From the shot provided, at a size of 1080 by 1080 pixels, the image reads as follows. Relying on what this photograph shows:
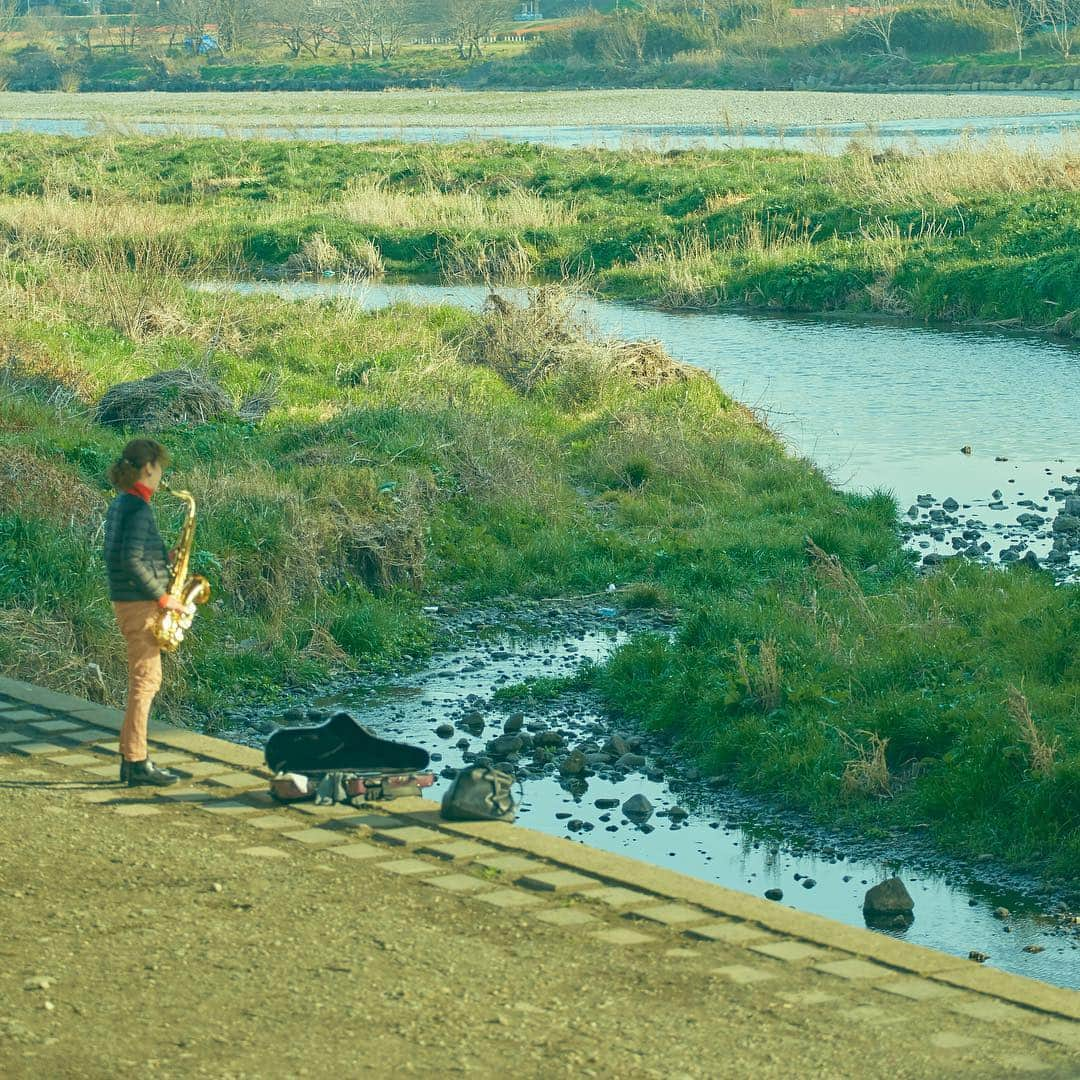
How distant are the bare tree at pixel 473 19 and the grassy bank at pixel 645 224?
267ft

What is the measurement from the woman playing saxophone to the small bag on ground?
1.26m

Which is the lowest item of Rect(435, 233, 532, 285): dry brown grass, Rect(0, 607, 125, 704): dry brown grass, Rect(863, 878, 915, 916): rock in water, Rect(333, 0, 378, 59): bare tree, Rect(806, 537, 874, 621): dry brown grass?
Rect(863, 878, 915, 916): rock in water

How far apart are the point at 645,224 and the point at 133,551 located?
2754 cm

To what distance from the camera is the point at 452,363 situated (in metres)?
18.9

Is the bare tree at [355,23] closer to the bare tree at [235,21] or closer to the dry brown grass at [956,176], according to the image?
the bare tree at [235,21]

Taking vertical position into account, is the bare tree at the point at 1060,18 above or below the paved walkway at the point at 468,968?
above

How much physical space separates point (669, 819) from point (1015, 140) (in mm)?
37382

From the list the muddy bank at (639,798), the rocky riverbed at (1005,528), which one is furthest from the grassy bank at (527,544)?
the rocky riverbed at (1005,528)

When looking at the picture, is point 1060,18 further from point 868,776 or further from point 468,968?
point 468,968

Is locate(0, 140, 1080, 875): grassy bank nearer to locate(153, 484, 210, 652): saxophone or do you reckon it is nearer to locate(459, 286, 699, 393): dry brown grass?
locate(459, 286, 699, 393): dry brown grass

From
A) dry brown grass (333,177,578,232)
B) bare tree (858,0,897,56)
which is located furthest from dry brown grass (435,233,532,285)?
bare tree (858,0,897,56)

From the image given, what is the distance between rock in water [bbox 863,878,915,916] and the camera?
742cm

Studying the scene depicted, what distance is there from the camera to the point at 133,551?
23.6ft

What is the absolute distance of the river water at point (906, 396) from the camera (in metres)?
16.0
